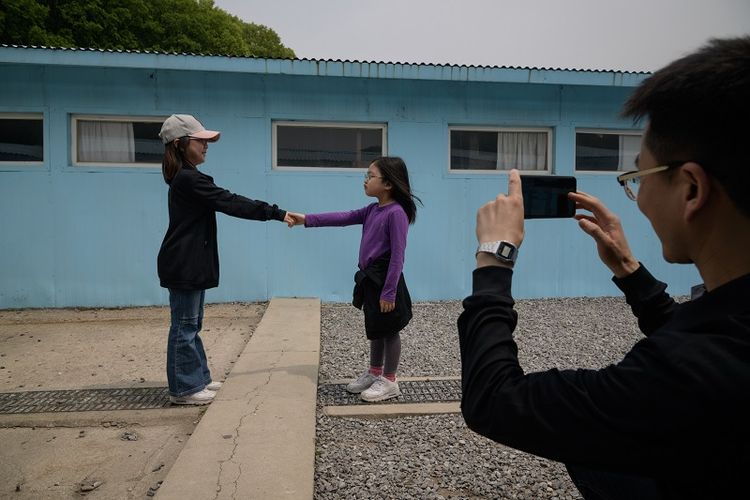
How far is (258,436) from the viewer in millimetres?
3156

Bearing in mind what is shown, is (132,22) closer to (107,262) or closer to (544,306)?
(107,262)

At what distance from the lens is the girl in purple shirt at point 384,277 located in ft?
12.4

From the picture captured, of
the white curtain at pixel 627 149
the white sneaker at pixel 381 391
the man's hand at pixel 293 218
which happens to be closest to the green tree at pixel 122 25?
the white curtain at pixel 627 149

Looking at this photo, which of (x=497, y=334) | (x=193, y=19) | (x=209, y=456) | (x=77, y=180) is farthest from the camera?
(x=193, y=19)

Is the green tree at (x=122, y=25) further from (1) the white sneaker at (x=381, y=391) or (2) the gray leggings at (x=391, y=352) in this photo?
(1) the white sneaker at (x=381, y=391)

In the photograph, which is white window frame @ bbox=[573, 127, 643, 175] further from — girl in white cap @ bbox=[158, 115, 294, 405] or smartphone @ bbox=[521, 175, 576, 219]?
smartphone @ bbox=[521, 175, 576, 219]

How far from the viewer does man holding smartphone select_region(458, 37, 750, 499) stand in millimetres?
898

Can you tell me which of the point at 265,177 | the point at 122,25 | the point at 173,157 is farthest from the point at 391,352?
the point at 122,25

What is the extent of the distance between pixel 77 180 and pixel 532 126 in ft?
21.2

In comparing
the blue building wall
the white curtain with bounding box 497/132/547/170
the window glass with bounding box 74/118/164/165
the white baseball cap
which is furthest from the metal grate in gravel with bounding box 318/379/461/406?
the window glass with bounding box 74/118/164/165

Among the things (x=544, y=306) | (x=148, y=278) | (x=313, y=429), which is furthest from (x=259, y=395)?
(x=544, y=306)

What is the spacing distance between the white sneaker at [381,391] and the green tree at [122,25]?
14421 millimetres

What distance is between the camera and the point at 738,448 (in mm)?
905

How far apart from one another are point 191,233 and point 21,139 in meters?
5.26
